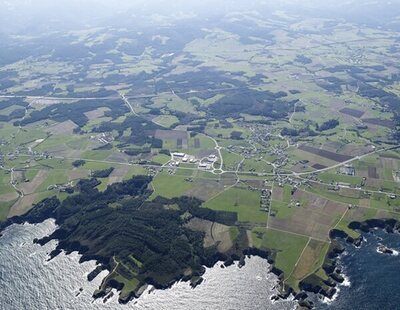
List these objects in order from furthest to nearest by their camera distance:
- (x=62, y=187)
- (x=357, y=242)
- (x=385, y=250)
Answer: (x=62, y=187) < (x=357, y=242) < (x=385, y=250)

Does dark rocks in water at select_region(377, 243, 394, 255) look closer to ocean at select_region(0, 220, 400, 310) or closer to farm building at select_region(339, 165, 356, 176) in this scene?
ocean at select_region(0, 220, 400, 310)

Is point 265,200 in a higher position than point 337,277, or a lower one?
lower

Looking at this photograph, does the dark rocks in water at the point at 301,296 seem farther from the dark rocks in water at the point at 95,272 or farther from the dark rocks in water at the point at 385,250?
the dark rocks in water at the point at 95,272

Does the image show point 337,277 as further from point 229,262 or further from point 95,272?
point 95,272

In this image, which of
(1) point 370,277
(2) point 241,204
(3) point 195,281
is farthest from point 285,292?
(2) point 241,204

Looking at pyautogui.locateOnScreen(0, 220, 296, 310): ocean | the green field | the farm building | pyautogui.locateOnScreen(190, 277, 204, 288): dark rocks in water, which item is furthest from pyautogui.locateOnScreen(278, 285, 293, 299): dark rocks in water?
the farm building

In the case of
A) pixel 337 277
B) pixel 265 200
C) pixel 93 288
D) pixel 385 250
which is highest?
pixel 337 277

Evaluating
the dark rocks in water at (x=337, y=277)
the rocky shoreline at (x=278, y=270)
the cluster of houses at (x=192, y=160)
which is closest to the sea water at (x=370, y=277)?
the dark rocks in water at (x=337, y=277)

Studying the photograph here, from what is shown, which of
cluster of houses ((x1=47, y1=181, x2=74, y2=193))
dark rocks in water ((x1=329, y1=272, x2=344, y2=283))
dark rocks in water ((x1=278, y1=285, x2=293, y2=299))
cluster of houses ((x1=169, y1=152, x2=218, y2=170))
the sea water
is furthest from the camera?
cluster of houses ((x1=169, y1=152, x2=218, y2=170))

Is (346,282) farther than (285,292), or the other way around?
(346,282)

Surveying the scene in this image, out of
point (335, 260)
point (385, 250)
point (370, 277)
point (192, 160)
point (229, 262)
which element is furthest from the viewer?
point (192, 160)
